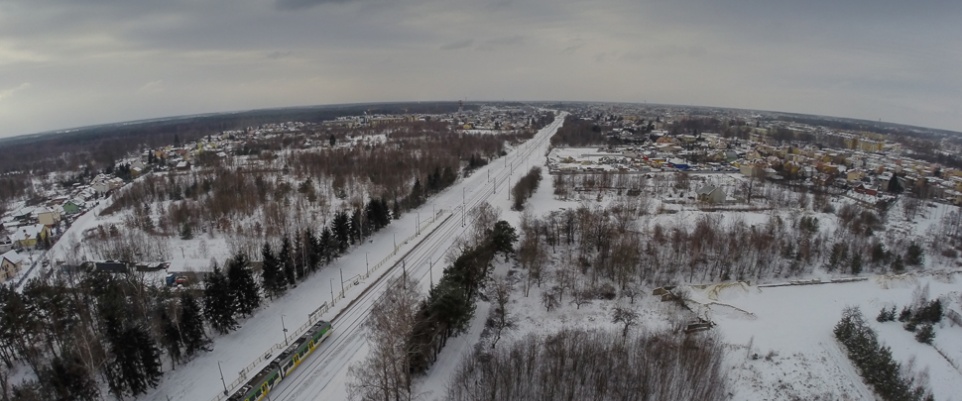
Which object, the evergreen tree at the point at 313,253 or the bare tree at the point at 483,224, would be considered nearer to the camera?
the evergreen tree at the point at 313,253

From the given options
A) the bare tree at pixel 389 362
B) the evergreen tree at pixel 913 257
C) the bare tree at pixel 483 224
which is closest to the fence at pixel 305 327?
the bare tree at pixel 389 362

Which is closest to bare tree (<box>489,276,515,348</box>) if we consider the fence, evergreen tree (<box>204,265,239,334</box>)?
the fence

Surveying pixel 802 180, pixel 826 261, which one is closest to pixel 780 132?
pixel 802 180

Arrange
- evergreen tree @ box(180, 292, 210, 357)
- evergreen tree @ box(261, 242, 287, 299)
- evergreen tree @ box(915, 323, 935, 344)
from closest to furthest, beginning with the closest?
1. evergreen tree @ box(180, 292, 210, 357)
2. evergreen tree @ box(915, 323, 935, 344)
3. evergreen tree @ box(261, 242, 287, 299)

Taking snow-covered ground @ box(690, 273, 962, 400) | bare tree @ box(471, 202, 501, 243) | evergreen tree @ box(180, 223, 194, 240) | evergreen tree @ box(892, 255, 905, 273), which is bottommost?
snow-covered ground @ box(690, 273, 962, 400)

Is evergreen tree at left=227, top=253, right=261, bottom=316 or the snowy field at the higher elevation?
evergreen tree at left=227, top=253, right=261, bottom=316

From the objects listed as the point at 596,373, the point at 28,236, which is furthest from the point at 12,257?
the point at 596,373

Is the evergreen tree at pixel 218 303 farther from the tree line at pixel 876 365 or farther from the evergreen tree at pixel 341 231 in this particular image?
the tree line at pixel 876 365

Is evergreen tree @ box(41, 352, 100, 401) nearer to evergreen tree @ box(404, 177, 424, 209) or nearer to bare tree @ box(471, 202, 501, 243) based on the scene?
bare tree @ box(471, 202, 501, 243)
